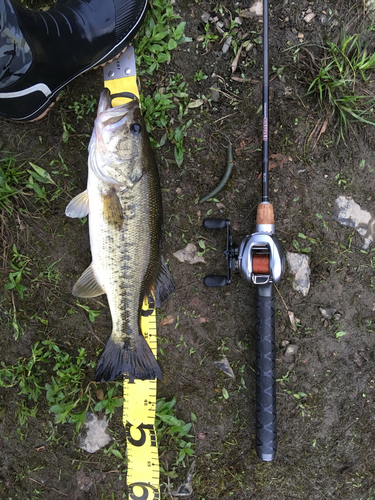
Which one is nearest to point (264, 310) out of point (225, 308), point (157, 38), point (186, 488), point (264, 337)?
point (264, 337)

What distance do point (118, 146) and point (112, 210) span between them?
47 cm

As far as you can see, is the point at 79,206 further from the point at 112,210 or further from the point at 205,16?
the point at 205,16

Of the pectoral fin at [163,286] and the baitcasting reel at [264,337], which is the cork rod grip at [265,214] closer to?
the baitcasting reel at [264,337]

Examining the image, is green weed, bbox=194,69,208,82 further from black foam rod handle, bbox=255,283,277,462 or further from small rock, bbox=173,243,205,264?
black foam rod handle, bbox=255,283,277,462

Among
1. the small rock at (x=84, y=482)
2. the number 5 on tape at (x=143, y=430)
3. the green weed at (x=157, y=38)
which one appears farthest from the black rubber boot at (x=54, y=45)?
the small rock at (x=84, y=482)

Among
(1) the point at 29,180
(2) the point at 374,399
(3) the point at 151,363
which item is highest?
(1) the point at 29,180

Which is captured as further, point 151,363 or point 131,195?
point 151,363

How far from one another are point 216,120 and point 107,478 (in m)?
3.44

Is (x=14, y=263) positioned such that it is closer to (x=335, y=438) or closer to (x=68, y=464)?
(x=68, y=464)

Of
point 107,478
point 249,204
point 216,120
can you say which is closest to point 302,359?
point 249,204

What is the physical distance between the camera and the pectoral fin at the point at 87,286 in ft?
8.85

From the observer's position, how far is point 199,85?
291cm

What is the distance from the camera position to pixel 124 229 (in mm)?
2471

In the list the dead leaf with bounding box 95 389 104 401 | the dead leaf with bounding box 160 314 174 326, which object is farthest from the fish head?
the dead leaf with bounding box 95 389 104 401
